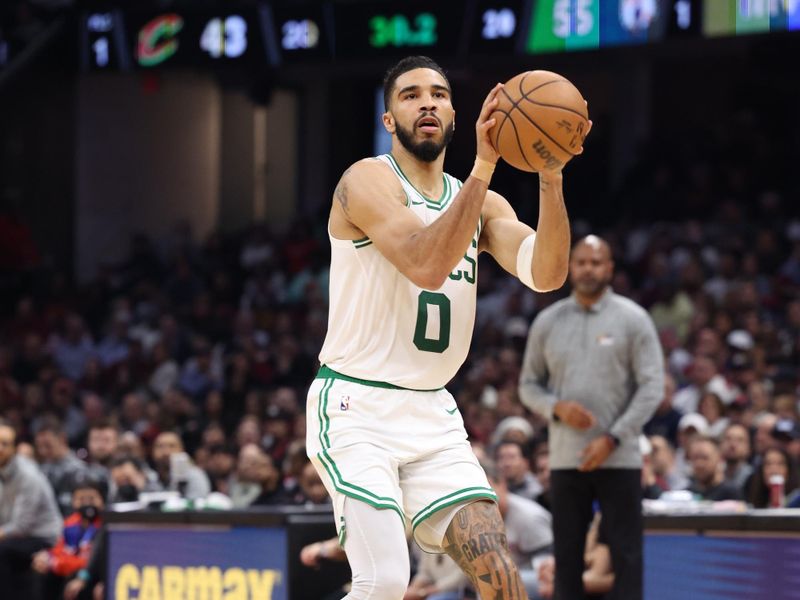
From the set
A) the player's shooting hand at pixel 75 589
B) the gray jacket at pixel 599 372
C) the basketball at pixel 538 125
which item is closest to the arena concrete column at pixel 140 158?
the player's shooting hand at pixel 75 589

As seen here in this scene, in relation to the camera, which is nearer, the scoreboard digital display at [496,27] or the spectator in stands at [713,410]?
the spectator in stands at [713,410]

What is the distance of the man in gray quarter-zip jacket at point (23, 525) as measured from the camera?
1105 centimetres

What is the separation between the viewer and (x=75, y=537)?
10727mm

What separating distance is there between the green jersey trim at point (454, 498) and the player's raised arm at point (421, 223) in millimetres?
682

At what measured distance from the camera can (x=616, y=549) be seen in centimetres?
723

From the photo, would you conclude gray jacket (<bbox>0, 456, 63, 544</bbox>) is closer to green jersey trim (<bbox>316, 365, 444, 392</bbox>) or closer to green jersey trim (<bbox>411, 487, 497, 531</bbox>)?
green jersey trim (<bbox>316, 365, 444, 392</bbox>)

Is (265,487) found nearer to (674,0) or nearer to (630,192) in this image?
(674,0)

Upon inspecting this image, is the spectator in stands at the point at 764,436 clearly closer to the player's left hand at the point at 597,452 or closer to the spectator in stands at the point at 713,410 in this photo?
the spectator in stands at the point at 713,410

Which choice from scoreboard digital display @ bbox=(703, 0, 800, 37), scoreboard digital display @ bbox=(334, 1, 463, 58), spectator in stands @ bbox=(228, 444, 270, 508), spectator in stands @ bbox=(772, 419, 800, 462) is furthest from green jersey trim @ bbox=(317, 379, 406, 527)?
scoreboard digital display @ bbox=(334, 1, 463, 58)

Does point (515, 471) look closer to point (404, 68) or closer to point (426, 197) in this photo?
point (426, 197)

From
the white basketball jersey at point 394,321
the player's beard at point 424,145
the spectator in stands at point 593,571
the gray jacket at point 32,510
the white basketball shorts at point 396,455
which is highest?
the player's beard at point 424,145

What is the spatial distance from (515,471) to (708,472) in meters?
1.30

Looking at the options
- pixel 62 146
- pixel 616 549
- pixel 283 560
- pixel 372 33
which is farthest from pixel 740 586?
pixel 62 146

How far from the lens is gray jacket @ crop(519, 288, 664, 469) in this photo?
730 cm
